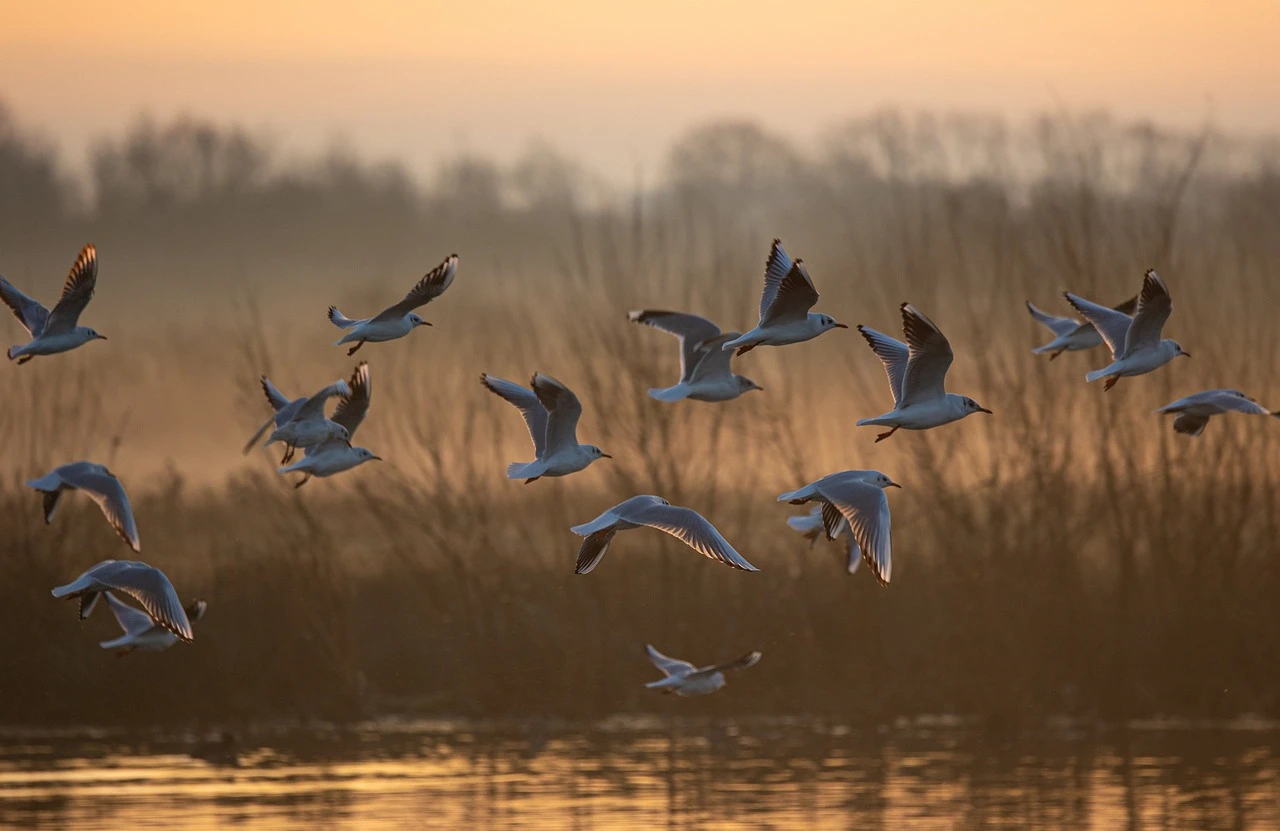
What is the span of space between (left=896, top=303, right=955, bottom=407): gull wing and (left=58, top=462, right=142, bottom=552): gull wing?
5.72m

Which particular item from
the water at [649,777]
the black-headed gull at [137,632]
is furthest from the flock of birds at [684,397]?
the water at [649,777]

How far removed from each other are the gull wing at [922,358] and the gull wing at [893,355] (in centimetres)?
20

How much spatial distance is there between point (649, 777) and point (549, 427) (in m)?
6.84

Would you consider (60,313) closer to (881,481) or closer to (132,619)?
(132,619)

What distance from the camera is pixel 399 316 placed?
48.2 ft

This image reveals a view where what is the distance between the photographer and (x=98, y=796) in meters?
19.9

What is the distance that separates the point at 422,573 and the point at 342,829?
7.92m

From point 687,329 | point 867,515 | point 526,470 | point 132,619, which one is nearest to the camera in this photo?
point 867,515

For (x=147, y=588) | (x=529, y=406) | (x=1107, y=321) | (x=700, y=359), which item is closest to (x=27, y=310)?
(x=147, y=588)

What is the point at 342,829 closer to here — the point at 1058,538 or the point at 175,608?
the point at 175,608

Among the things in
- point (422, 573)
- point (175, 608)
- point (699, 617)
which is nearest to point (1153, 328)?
point (175, 608)

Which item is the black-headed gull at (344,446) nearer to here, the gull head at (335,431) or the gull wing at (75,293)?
the gull head at (335,431)

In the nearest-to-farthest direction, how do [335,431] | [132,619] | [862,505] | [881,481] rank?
1. [862,505]
2. [881,481]
3. [335,431]
4. [132,619]

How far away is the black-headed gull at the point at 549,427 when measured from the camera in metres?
14.9
